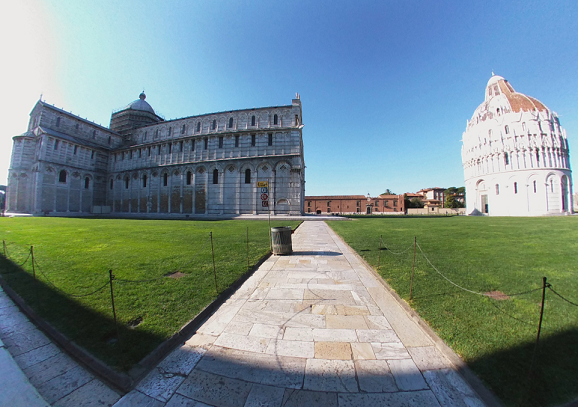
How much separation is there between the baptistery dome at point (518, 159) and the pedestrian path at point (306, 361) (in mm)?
64181

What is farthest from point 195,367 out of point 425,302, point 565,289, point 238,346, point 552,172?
point 552,172

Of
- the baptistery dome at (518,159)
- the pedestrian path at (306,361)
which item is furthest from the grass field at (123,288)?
the baptistery dome at (518,159)

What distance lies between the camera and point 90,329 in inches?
130

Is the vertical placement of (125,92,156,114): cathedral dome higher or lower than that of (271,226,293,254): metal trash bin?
higher

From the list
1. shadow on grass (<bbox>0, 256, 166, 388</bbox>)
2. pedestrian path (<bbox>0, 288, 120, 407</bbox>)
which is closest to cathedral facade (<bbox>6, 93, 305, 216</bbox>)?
shadow on grass (<bbox>0, 256, 166, 388</bbox>)

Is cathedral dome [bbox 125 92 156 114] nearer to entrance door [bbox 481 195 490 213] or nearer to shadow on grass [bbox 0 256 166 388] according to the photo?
shadow on grass [bbox 0 256 166 388]

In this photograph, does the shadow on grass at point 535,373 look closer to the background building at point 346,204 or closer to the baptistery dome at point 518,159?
the baptistery dome at point 518,159

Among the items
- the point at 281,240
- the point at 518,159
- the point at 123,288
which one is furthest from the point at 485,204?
the point at 123,288

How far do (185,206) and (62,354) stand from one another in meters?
34.7

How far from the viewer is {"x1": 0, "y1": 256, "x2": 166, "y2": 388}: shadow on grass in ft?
9.03

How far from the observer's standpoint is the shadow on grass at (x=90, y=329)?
2.75 m

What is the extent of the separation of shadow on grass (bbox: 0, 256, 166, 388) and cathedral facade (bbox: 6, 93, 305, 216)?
24530 mm

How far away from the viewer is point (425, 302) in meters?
4.08

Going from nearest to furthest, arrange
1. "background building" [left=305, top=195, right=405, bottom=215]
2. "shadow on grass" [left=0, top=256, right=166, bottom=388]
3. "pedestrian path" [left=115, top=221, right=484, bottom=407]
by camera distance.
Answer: "pedestrian path" [left=115, top=221, right=484, bottom=407]
"shadow on grass" [left=0, top=256, right=166, bottom=388]
"background building" [left=305, top=195, right=405, bottom=215]
